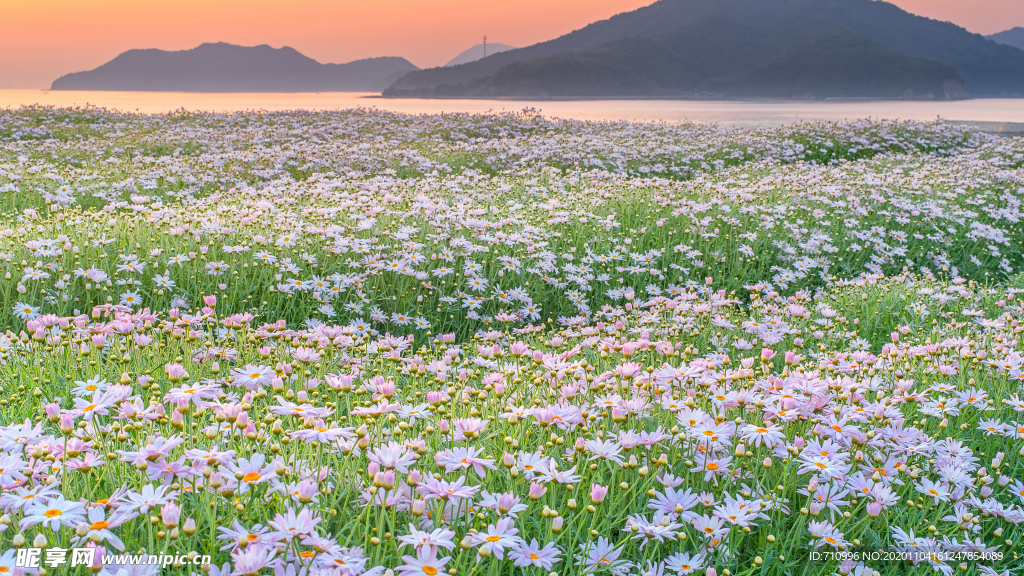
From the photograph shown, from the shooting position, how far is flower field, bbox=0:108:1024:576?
1.90 m

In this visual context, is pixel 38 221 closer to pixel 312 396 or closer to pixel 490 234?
pixel 490 234

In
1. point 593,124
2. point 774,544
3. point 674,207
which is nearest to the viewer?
point 774,544

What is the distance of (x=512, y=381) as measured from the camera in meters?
3.03

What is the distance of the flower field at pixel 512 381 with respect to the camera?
6.23ft

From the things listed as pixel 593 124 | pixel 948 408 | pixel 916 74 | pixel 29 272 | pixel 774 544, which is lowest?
pixel 774 544

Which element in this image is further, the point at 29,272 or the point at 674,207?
the point at 674,207

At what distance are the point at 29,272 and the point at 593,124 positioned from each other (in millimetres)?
22618

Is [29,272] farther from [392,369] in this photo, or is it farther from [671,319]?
[671,319]

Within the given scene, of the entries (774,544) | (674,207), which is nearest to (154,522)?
(774,544)

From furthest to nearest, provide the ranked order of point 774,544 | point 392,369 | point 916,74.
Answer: point 916,74, point 392,369, point 774,544

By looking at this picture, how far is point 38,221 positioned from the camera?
652cm

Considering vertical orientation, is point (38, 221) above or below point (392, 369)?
above

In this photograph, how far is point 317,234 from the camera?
6.34 meters

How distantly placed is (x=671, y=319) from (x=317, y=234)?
3.62 meters
